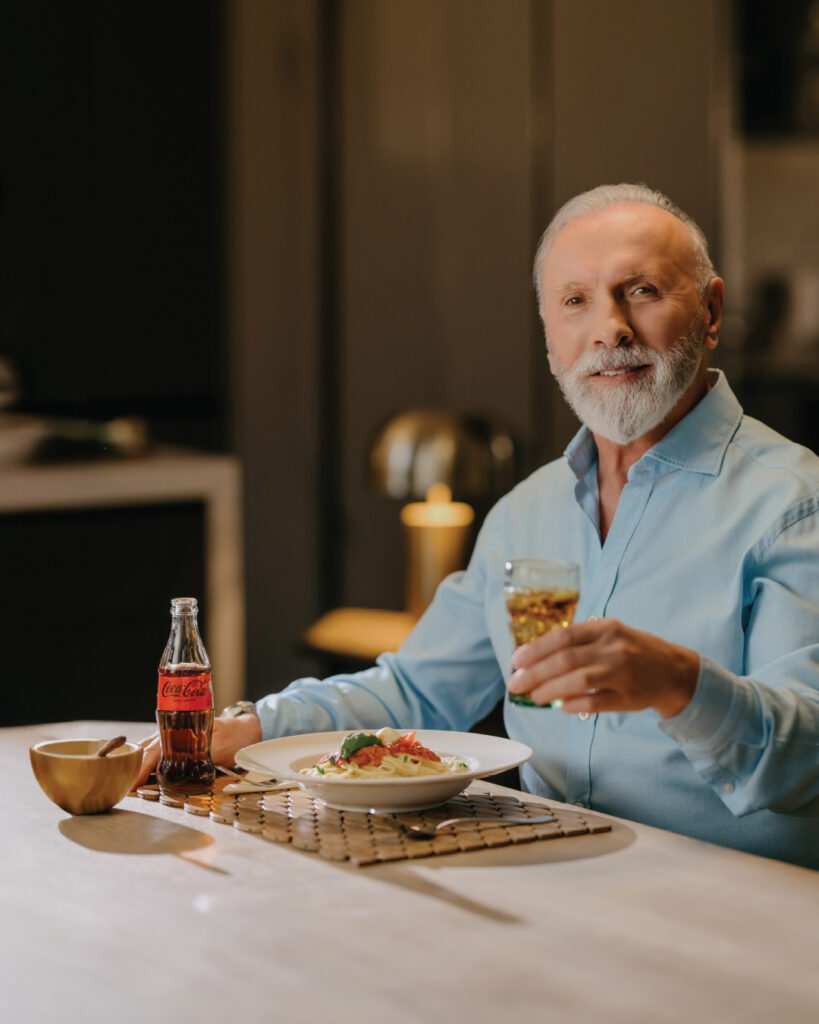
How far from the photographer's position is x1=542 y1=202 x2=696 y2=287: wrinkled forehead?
1869 mm

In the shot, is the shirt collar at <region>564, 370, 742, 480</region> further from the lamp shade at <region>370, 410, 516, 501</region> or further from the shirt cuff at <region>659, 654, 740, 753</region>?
the lamp shade at <region>370, 410, 516, 501</region>

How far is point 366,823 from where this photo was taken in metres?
1.50

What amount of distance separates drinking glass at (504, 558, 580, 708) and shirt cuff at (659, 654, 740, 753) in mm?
184

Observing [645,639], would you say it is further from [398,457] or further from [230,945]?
[398,457]

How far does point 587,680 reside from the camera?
131 cm

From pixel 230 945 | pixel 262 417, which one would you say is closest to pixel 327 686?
pixel 230 945

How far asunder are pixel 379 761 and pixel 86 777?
325 millimetres

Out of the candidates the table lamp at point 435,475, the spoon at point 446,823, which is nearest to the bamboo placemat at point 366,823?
the spoon at point 446,823

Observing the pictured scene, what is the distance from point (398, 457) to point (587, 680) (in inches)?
88.4

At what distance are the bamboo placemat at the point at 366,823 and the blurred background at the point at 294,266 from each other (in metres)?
1.91

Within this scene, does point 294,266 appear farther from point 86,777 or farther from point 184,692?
point 86,777

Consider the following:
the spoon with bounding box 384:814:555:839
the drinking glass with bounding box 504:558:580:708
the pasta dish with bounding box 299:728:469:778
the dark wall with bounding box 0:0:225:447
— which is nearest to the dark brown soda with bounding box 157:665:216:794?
the pasta dish with bounding box 299:728:469:778

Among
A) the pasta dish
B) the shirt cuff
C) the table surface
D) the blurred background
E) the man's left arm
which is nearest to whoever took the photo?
→ the table surface

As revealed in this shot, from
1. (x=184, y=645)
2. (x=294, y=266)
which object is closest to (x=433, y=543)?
(x=294, y=266)
